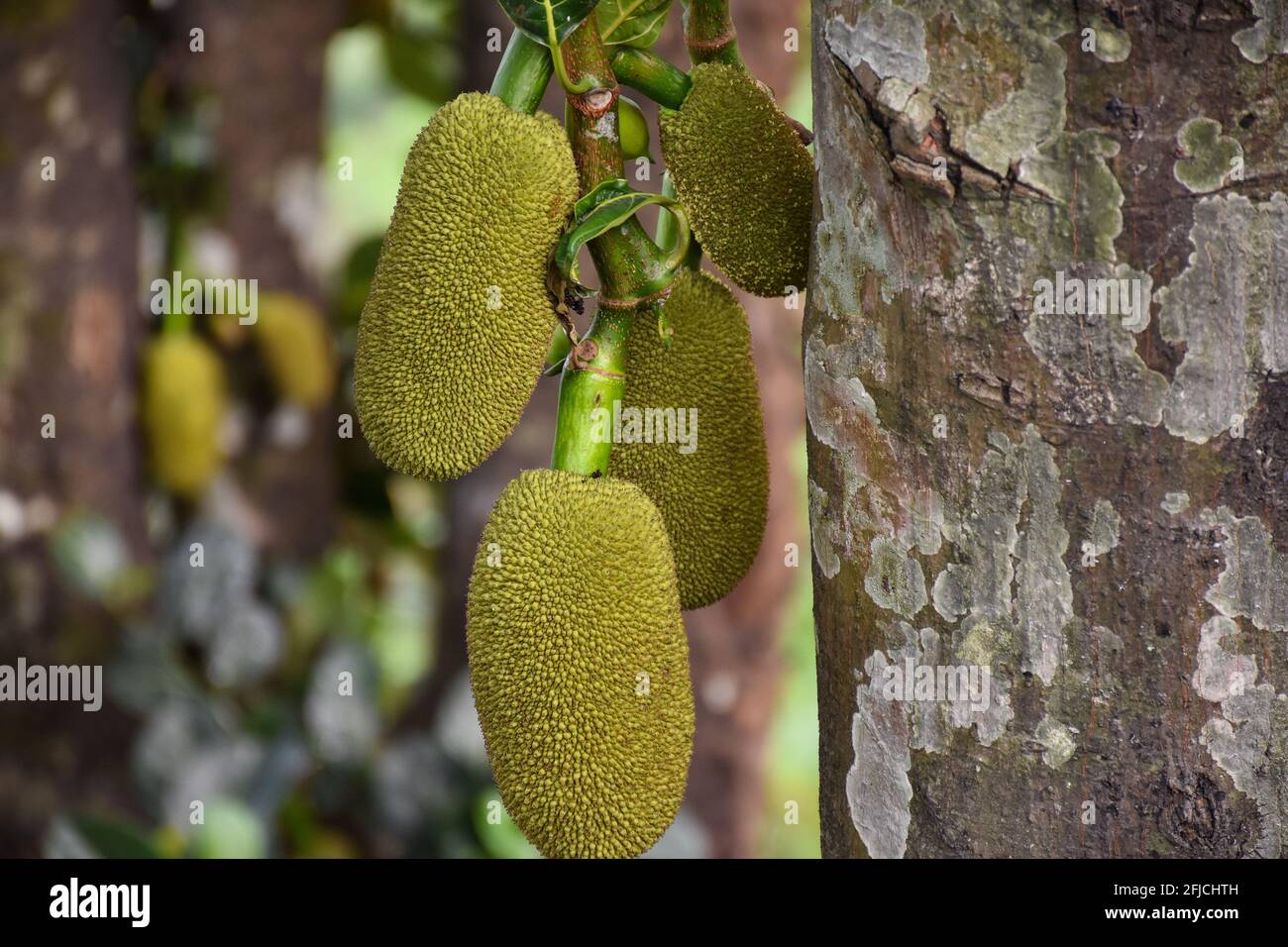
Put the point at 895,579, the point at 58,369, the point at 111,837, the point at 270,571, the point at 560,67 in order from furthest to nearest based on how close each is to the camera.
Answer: the point at 270,571 < the point at 58,369 < the point at 111,837 < the point at 560,67 < the point at 895,579

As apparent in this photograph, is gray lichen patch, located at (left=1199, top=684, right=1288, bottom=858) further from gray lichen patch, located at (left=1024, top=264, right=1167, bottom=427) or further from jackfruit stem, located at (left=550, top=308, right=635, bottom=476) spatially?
jackfruit stem, located at (left=550, top=308, right=635, bottom=476)

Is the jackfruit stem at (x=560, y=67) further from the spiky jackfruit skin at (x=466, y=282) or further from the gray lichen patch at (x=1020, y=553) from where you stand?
the gray lichen patch at (x=1020, y=553)

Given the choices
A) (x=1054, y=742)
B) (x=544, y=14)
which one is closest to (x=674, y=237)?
(x=544, y=14)

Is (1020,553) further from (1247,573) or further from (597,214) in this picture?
(597,214)

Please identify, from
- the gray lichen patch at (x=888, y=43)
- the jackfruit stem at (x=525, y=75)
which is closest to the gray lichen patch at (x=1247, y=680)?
the gray lichen patch at (x=888, y=43)

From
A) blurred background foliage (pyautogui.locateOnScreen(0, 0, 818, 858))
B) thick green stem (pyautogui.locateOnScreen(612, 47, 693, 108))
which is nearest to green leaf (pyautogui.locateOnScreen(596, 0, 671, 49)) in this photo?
thick green stem (pyautogui.locateOnScreen(612, 47, 693, 108))
